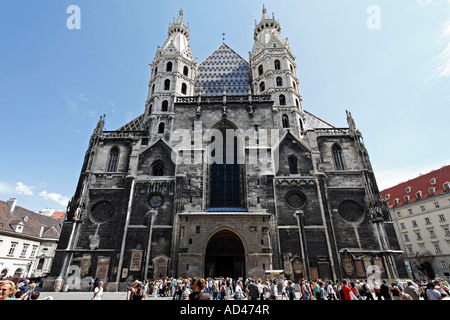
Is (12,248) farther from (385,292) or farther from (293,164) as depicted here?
(385,292)

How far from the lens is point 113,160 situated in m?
21.2

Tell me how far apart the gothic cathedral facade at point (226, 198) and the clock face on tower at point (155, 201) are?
4.3 inches

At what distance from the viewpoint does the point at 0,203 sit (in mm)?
29641

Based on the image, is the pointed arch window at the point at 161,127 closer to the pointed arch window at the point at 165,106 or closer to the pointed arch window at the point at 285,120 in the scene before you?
the pointed arch window at the point at 165,106

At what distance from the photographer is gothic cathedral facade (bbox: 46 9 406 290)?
16578 millimetres

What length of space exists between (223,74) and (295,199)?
1751 cm

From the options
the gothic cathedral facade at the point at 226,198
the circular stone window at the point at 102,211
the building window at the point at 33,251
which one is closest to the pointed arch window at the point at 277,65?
the gothic cathedral facade at the point at 226,198

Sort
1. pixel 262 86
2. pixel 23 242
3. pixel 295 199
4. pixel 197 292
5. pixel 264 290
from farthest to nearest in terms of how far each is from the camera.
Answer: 1. pixel 23 242
2. pixel 262 86
3. pixel 295 199
4. pixel 264 290
5. pixel 197 292

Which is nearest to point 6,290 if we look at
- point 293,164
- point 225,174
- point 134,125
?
point 225,174
